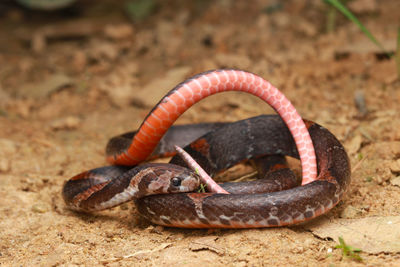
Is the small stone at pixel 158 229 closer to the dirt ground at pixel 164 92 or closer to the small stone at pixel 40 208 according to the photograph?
the dirt ground at pixel 164 92

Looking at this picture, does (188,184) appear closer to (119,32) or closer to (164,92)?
(164,92)

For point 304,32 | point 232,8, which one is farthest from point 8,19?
point 304,32

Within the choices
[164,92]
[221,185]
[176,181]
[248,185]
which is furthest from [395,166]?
[164,92]

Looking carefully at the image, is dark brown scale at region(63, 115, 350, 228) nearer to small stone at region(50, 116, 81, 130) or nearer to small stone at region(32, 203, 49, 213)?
small stone at region(32, 203, 49, 213)

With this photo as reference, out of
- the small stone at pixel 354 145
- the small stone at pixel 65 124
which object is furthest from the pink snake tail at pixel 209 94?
the small stone at pixel 65 124

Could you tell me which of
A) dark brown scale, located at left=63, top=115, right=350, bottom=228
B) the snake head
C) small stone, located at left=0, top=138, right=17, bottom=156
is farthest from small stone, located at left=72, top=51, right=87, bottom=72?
the snake head
